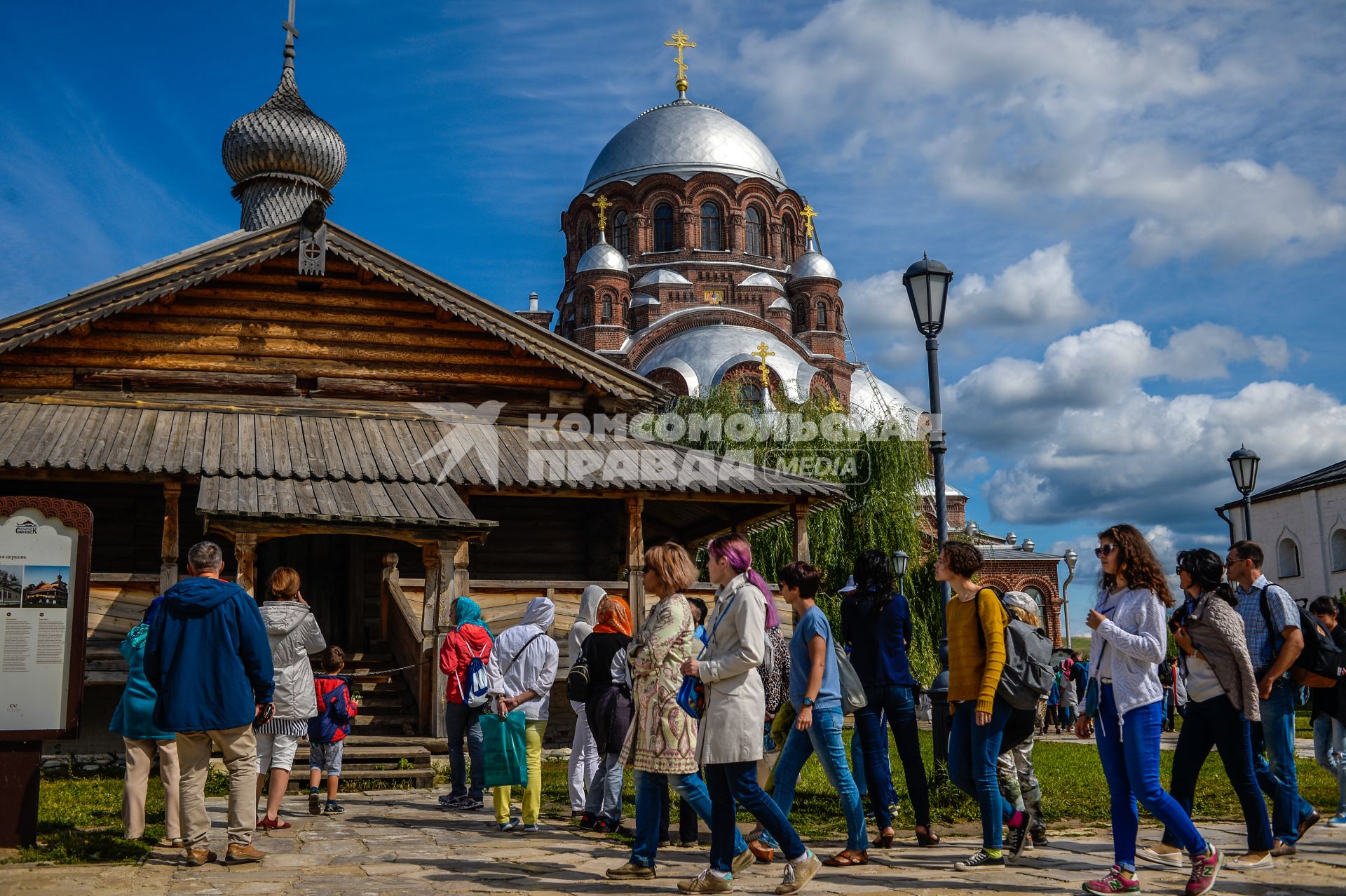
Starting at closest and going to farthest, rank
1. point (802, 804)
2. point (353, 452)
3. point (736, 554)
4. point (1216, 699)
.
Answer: point (736, 554) → point (1216, 699) → point (802, 804) → point (353, 452)

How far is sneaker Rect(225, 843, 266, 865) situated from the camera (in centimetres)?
617

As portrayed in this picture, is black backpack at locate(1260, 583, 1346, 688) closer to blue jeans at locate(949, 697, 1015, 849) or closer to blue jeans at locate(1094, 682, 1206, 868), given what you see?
blue jeans at locate(1094, 682, 1206, 868)

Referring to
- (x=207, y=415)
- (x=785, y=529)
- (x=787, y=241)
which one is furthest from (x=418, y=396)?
(x=787, y=241)

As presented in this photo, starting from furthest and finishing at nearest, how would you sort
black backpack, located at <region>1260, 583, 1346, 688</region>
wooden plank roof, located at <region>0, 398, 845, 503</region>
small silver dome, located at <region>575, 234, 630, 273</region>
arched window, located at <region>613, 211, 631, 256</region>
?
arched window, located at <region>613, 211, 631, 256</region>, small silver dome, located at <region>575, 234, 630, 273</region>, wooden plank roof, located at <region>0, 398, 845, 503</region>, black backpack, located at <region>1260, 583, 1346, 688</region>

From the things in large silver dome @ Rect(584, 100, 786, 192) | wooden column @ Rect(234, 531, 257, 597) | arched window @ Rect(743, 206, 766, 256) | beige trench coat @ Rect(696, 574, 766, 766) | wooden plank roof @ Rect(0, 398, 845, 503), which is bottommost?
beige trench coat @ Rect(696, 574, 766, 766)

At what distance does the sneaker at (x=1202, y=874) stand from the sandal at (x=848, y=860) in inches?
62.0

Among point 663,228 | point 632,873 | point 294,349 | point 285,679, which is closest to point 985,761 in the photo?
point 632,873

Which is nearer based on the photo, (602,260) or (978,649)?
(978,649)

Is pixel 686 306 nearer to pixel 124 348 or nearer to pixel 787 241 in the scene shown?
pixel 787 241

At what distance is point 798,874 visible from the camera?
17.5 ft

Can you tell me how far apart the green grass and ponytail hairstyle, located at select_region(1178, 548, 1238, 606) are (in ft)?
7.79

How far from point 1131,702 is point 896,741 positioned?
5.34ft

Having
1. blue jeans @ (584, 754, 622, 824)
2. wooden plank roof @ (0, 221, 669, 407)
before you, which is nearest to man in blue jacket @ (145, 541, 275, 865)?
blue jeans @ (584, 754, 622, 824)

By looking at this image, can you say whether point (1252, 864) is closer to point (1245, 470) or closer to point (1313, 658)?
point (1313, 658)
